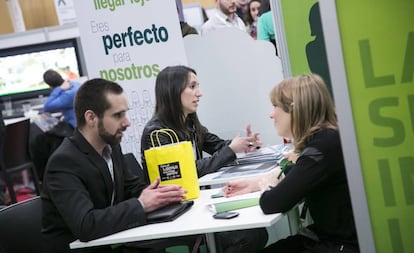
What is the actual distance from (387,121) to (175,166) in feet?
3.38

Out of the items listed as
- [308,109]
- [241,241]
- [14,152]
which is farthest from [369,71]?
[14,152]

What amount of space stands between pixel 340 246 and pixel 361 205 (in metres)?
0.33

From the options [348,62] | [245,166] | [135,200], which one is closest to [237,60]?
[245,166]

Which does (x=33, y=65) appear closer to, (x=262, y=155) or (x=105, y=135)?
(x=262, y=155)

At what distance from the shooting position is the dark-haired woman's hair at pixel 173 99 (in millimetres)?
3203

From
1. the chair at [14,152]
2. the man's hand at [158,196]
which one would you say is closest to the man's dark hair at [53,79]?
the chair at [14,152]

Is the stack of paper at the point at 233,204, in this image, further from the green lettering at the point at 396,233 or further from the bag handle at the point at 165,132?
the bag handle at the point at 165,132

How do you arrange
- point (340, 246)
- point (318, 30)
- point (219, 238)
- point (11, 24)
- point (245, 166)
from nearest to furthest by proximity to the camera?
1. point (340, 246)
2. point (219, 238)
3. point (245, 166)
4. point (318, 30)
5. point (11, 24)

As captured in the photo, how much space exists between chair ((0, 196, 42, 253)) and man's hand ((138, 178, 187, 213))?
0.47 metres

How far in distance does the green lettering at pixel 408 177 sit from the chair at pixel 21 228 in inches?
55.4

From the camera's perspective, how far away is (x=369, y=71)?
1745 mm

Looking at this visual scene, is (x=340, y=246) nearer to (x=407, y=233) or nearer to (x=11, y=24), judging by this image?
(x=407, y=233)

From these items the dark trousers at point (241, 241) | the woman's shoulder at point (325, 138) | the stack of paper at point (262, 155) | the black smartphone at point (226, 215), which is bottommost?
the dark trousers at point (241, 241)

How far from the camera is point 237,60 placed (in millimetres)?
3744
